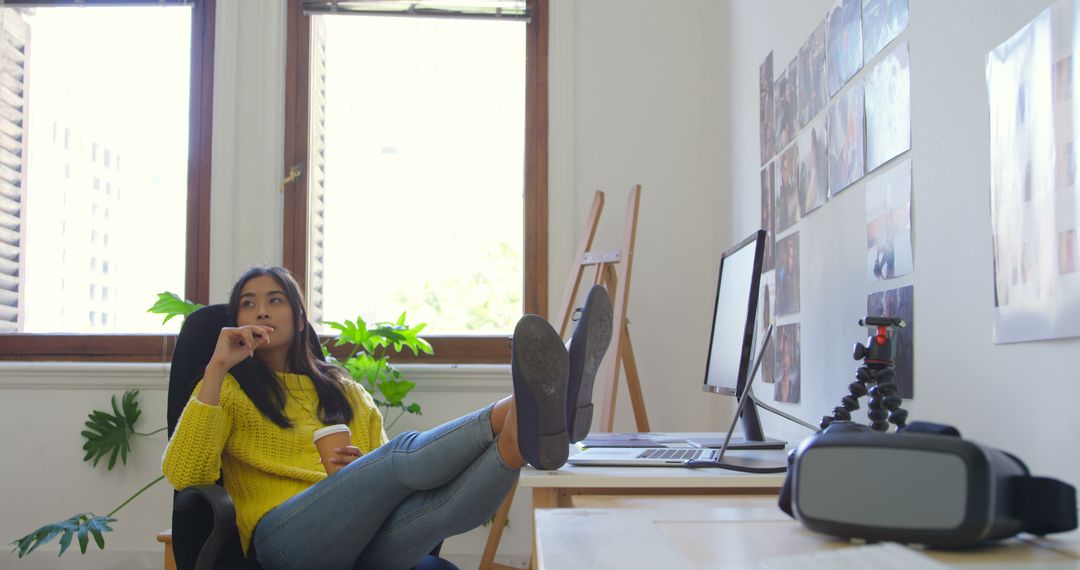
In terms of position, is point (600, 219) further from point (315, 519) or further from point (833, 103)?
point (315, 519)

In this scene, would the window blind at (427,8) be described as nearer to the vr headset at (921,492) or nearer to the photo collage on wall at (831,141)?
the photo collage on wall at (831,141)

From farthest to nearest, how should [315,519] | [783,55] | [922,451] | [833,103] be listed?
[783,55]
[833,103]
[315,519]
[922,451]

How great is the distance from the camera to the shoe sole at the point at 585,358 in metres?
1.74

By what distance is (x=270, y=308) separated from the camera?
2.23 metres

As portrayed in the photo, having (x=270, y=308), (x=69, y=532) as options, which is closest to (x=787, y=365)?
(x=270, y=308)

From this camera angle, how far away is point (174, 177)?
3375 millimetres

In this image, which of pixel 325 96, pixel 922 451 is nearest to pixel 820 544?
pixel 922 451

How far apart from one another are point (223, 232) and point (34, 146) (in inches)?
31.9

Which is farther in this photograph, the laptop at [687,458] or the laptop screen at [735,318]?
the laptop screen at [735,318]

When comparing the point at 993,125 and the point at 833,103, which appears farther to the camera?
the point at 833,103

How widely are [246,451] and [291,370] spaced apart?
0.95 ft

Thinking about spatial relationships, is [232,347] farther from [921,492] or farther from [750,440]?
[921,492]

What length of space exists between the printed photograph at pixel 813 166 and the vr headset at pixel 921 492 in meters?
1.29

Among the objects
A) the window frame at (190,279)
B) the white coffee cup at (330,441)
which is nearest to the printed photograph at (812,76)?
the white coffee cup at (330,441)
